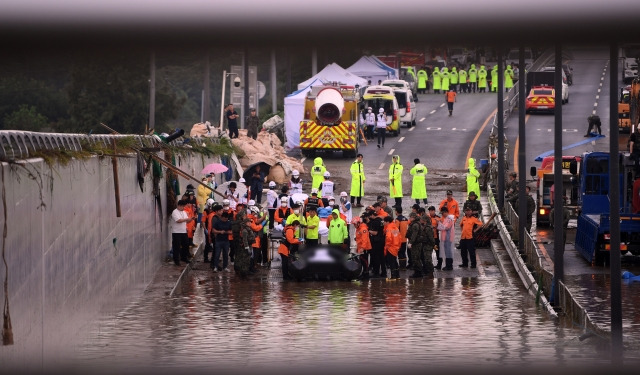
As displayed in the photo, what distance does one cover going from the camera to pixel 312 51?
6.64 ft

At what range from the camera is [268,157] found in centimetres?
4462

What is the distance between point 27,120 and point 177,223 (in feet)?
50.0

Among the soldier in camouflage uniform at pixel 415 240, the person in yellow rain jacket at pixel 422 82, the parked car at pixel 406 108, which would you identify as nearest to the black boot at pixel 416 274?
the soldier in camouflage uniform at pixel 415 240

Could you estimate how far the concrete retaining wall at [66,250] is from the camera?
35.9 feet

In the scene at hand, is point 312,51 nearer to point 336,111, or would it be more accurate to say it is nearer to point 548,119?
point 336,111

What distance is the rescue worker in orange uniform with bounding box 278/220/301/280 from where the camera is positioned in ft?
88.7

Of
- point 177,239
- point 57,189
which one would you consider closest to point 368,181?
point 177,239

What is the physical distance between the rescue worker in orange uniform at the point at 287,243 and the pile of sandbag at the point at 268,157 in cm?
1568

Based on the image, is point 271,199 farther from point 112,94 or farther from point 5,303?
point 5,303

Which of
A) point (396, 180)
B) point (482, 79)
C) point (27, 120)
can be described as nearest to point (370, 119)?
point (396, 180)

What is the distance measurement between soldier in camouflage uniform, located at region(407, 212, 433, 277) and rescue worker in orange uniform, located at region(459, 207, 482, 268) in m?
1.69

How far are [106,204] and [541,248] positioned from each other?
1542 centimetres

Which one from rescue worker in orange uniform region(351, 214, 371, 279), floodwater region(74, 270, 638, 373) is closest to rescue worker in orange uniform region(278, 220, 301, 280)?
floodwater region(74, 270, 638, 373)

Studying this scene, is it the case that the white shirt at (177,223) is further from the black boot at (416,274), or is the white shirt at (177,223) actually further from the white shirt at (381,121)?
the white shirt at (381,121)
